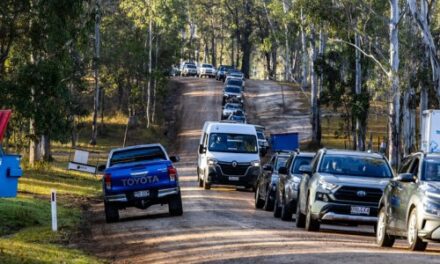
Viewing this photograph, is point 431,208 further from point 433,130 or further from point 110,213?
point 433,130

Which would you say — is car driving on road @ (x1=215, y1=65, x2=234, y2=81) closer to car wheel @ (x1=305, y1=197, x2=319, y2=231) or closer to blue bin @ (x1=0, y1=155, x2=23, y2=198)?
car wheel @ (x1=305, y1=197, x2=319, y2=231)

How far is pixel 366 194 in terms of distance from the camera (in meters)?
20.8

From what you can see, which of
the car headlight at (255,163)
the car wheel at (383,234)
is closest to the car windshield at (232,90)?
the car headlight at (255,163)

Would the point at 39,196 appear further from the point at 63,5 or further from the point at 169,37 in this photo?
the point at 169,37

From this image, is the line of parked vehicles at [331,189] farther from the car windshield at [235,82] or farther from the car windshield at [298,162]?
the car windshield at [235,82]

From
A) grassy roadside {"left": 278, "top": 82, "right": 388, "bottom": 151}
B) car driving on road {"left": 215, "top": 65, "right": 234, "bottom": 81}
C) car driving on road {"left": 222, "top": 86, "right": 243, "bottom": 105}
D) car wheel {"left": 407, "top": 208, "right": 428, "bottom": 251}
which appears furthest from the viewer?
car driving on road {"left": 215, "top": 65, "right": 234, "bottom": 81}

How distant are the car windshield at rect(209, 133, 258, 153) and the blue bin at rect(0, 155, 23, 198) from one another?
18152mm

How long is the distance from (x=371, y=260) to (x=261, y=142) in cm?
4400

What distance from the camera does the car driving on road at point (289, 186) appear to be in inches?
986


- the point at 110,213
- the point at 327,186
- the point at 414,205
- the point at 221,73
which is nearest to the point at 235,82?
the point at 221,73

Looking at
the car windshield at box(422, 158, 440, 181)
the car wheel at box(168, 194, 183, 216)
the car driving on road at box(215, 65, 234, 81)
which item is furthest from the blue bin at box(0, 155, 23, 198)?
the car driving on road at box(215, 65, 234, 81)

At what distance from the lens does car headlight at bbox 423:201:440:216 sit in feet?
52.1

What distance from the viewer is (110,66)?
7581cm

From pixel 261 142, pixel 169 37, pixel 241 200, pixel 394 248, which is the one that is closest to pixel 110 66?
pixel 169 37
